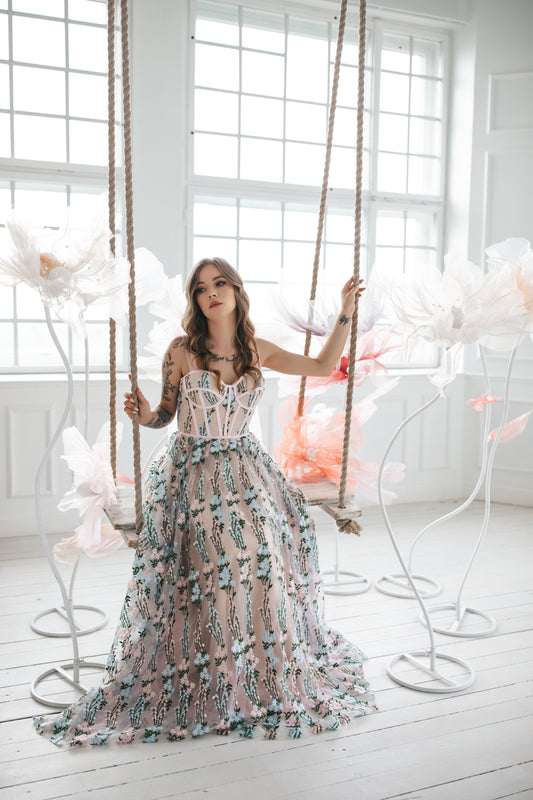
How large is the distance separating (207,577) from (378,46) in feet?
13.6

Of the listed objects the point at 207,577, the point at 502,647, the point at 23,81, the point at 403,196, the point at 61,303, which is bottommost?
the point at 502,647

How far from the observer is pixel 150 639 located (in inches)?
94.5

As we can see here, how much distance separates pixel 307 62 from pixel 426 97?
97 centimetres

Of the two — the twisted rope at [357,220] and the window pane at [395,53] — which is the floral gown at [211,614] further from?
the window pane at [395,53]

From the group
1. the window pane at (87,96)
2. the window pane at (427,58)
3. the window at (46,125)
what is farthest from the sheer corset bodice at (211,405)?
the window pane at (427,58)

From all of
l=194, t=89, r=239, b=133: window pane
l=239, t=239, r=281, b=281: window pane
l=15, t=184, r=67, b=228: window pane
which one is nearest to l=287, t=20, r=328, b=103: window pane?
l=194, t=89, r=239, b=133: window pane

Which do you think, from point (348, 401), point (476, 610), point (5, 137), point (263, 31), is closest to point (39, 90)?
point (5, 137)

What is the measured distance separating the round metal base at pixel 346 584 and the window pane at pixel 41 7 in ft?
11.4

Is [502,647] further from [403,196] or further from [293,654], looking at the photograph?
[403,196]

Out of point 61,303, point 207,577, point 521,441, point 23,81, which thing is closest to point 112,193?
point 61,303

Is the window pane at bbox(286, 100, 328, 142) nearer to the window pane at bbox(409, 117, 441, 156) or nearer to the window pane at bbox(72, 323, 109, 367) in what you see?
the window pane at bbox(409, 117, 441, 156)

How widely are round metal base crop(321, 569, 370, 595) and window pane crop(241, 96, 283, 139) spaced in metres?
2.85

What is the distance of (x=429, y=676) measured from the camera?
2719 mm

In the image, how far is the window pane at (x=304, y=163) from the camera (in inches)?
199
